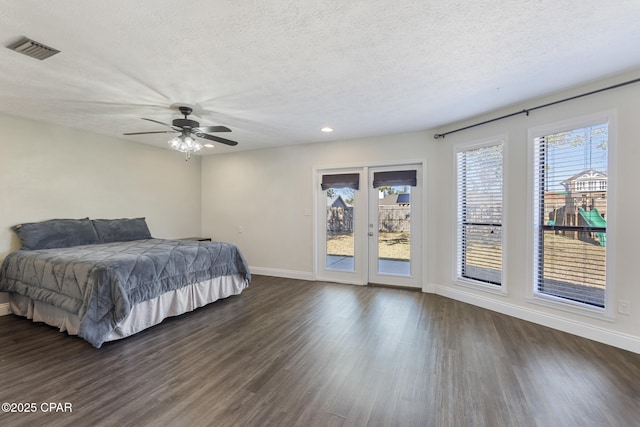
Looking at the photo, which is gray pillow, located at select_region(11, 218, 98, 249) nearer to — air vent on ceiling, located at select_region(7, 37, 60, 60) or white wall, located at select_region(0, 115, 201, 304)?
white wall, located at select_region(0, 115, 201, 304)

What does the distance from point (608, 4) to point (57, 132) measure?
6040mm

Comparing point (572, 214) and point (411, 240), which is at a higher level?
point (572, 214)

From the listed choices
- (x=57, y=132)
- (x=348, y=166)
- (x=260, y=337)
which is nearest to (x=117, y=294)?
(x=260, y=337)

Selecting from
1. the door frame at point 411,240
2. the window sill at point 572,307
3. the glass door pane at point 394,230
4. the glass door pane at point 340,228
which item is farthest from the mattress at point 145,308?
the window sill at point 572,307

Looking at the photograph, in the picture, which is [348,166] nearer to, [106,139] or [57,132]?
[106,139]

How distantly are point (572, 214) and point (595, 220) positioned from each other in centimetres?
19

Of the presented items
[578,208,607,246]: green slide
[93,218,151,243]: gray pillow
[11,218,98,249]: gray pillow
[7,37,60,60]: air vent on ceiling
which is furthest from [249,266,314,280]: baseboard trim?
[7,37,60,60]: air vent on ceiling

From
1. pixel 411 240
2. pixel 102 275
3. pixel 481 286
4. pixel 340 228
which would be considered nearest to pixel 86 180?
pixel 102 275

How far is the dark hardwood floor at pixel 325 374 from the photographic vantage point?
5.98ft

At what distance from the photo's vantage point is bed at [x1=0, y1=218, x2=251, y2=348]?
8.98 feet

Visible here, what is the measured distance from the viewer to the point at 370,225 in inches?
196

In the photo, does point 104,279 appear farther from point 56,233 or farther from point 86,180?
point 86,180

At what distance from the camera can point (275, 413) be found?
184 cm

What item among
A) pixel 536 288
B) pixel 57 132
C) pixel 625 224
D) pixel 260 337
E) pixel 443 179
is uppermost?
pixel 57 132
